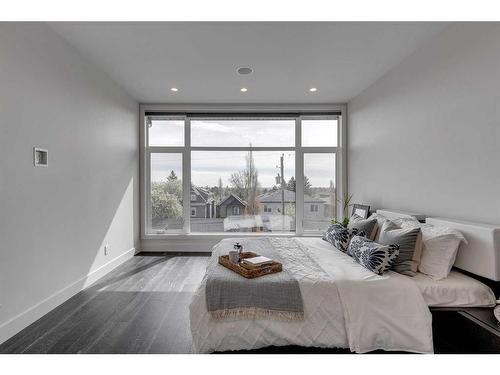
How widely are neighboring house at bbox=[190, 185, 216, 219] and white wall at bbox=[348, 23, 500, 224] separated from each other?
2.86 m

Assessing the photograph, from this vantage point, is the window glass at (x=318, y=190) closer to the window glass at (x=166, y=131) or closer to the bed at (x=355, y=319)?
the window glass at (x=166, y=131)

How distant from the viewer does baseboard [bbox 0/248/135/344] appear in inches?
80.1

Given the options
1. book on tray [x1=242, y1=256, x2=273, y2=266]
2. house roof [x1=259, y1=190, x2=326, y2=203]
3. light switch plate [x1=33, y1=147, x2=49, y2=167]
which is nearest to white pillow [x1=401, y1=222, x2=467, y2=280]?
book on tray [x1=242, y1=256, x2=273, y2=266]

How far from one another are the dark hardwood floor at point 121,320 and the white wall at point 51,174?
18cm

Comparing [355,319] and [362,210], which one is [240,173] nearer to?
[362,210]

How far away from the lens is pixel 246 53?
→ 285cm

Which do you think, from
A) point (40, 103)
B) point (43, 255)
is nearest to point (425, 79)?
point (40, 103)

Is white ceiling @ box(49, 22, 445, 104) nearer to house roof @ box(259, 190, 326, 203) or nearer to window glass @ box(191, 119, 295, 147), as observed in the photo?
window glass @ box(191, 119, 295, 147)

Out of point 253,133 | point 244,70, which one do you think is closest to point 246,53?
point 244,70

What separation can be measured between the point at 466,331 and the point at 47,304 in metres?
3.55

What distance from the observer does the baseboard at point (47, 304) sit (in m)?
2.03

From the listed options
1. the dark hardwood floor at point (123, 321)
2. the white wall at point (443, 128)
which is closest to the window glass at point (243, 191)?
the dark hardwood floor at point (123, 321)

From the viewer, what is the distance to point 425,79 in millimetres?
2670

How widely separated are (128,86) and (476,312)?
4.70 meters
